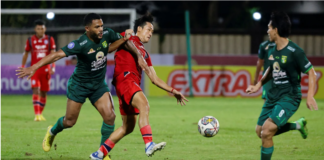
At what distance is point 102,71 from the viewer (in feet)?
22.6

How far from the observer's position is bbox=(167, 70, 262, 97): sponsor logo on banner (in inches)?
754

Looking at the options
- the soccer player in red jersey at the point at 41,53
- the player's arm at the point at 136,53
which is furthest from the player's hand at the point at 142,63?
the soccer player in red jersey at the point at 41,53

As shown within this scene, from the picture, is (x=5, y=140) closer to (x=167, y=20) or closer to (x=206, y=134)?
(x=206, y=134)

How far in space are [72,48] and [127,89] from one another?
34.1 inches

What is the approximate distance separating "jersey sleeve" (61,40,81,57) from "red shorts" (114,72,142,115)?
620 mm

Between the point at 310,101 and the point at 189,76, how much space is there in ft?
43.1

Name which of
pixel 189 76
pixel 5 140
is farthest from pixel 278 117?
pixel 189 76

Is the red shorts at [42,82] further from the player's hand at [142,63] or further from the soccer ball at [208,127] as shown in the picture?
the player's hand at [142,63]

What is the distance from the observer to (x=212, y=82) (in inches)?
760

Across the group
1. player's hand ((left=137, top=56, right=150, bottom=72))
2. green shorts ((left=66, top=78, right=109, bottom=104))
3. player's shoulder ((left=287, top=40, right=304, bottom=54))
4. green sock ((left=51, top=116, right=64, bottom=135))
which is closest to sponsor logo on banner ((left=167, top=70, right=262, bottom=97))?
green sock ((left=51, top=116, right=64, bottom=135))

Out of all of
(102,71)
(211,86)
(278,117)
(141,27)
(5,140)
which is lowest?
(211,86)

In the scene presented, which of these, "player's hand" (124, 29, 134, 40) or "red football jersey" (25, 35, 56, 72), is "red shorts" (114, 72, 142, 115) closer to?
"player's hand" (124, 29, 134, 40)

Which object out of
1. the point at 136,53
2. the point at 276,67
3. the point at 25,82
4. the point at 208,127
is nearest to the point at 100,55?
the point at 136,53

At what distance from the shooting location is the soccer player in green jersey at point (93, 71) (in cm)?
645
